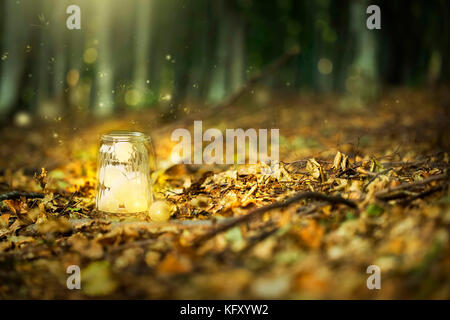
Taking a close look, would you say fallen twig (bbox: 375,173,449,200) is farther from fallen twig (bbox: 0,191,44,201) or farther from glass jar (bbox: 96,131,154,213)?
fallen twig (bbox: 0,191,44,201)

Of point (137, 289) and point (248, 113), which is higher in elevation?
point (248, 113)

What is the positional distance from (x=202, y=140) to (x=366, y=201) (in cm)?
375

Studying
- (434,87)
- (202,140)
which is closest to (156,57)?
(202,140)

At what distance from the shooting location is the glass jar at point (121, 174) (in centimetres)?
271

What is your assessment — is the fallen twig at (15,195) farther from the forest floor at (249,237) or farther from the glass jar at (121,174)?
Result: the glass jar at (121,174)

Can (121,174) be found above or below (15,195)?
above

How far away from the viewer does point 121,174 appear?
2.72 m

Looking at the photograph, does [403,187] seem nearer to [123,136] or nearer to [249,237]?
[249,237]

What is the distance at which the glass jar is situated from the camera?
271cm

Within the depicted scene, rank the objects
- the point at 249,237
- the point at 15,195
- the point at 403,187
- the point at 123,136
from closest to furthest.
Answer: the point at 249,237, the point at 403,187, the point at 123,136, the point at 15,195

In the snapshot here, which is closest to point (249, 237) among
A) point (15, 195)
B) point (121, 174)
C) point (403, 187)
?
point (403, 187)

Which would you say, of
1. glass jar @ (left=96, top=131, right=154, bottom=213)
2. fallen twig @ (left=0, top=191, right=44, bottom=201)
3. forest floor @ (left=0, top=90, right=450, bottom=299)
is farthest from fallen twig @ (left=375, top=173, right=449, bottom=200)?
fallen twig @ (left=0, top=191, right=44, bottom=201)

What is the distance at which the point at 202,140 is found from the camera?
5.64 metres
